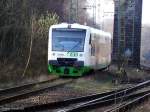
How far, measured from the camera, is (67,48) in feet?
81.5

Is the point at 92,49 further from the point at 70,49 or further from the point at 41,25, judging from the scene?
the point at 41,25

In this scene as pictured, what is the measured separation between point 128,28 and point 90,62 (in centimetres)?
2249

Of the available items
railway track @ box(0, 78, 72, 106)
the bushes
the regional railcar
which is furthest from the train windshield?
the bushes

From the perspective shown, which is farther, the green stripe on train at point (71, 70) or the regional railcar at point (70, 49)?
the green stripe on train at point (71, 70)

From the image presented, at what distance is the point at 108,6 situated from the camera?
48.8m

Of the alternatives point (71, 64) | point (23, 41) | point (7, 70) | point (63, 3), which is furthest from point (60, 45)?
point (63, 3)

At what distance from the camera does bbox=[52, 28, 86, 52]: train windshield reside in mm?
24703

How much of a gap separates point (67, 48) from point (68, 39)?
461 millimetres

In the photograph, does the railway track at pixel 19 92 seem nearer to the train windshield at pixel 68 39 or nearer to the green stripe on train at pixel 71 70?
the green stripe on train at pixel 71 70

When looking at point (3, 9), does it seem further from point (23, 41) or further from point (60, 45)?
point (60, 45)

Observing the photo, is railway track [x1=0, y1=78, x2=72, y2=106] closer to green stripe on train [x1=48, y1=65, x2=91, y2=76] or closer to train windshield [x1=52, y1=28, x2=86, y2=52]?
green stripe on train [x1=48, y1=65, x2=91, y2=76]

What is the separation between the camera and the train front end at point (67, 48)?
2467 cm

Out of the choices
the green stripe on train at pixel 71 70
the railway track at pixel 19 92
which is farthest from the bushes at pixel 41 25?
the railway track at pixel 19 92

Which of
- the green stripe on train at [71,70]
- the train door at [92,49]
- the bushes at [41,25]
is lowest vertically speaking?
the green stripe on train at [71,70]
